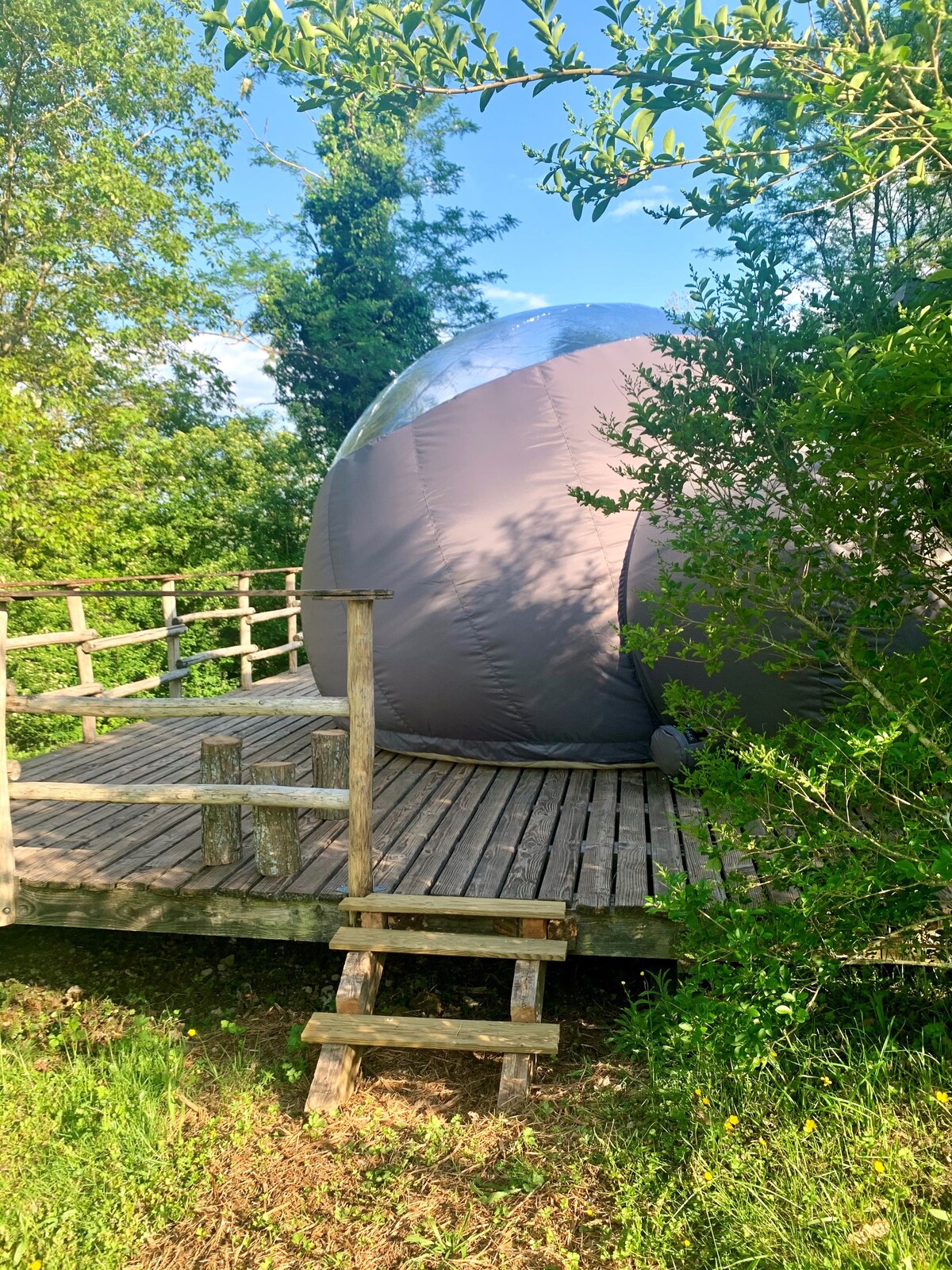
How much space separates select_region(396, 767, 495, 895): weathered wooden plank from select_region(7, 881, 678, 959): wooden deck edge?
0.31 m

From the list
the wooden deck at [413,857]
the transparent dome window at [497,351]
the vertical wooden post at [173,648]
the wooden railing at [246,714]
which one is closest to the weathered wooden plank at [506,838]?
the wooden deck at [413,857]

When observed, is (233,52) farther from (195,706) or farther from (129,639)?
(129,639)

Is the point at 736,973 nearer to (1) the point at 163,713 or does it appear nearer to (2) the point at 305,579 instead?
(1) the point at 163,713

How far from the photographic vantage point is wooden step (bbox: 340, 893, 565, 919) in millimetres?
3549

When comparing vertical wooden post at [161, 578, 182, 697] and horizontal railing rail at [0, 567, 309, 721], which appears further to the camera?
vertical wooden post at [161, 578, 182, 697]

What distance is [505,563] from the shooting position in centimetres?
527

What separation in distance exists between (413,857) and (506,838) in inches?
19.7

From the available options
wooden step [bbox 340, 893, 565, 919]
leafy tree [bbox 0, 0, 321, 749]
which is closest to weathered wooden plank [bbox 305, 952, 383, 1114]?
wooden step [bbox 340, 893, 565, 919]

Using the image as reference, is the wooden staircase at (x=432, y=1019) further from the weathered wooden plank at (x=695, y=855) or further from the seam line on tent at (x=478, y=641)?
the seam line on tent at (x=478, y=641)

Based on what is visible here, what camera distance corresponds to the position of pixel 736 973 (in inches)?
104

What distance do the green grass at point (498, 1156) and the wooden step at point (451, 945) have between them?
41 cm

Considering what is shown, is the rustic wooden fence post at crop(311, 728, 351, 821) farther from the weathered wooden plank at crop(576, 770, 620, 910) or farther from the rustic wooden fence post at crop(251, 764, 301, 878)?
the weathered wooden plank at crop(576, 770, 620, 910)

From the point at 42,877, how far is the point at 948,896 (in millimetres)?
3882

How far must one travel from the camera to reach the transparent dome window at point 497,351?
592 cm
